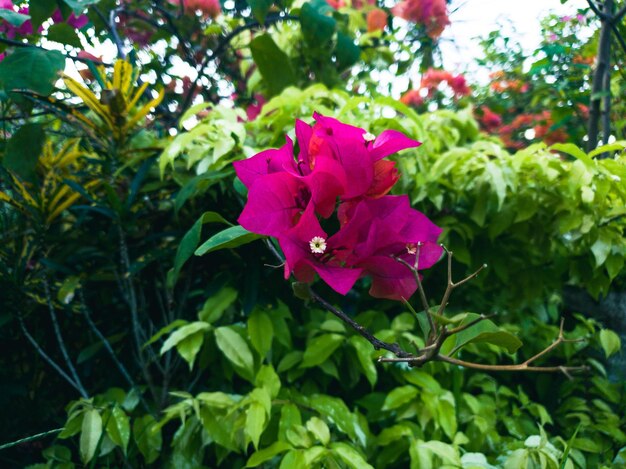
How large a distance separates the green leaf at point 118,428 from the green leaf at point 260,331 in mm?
281

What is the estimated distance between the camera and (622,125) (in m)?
1.59

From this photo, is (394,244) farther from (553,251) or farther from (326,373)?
(553,251)

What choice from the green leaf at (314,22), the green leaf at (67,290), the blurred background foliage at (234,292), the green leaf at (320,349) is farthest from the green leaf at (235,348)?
the green leaf at (314,22)

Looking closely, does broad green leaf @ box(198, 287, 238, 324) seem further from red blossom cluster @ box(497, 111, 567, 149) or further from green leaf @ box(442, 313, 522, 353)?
red blossom cluster @ box(497, 111, 567, 149)

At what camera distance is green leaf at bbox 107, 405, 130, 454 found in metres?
0.97

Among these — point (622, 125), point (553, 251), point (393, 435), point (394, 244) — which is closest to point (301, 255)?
point (394, 244)

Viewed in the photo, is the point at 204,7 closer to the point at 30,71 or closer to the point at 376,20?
the point at 376,20

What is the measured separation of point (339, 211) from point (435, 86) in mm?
2092

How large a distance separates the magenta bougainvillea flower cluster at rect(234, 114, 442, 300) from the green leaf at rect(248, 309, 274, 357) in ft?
1.72

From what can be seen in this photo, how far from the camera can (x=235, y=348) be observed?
1.01 m

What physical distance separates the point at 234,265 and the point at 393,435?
1.60 feet

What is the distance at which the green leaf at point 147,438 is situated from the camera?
1.03 m

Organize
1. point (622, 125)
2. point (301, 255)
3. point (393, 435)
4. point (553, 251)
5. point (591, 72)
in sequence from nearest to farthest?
point (301, 255), point (393, 435), point (553, 251), point (622, 125), point (591, 72)

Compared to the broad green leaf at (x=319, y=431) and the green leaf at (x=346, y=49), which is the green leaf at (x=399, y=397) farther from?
the green leaf at (x=346, y=49)
